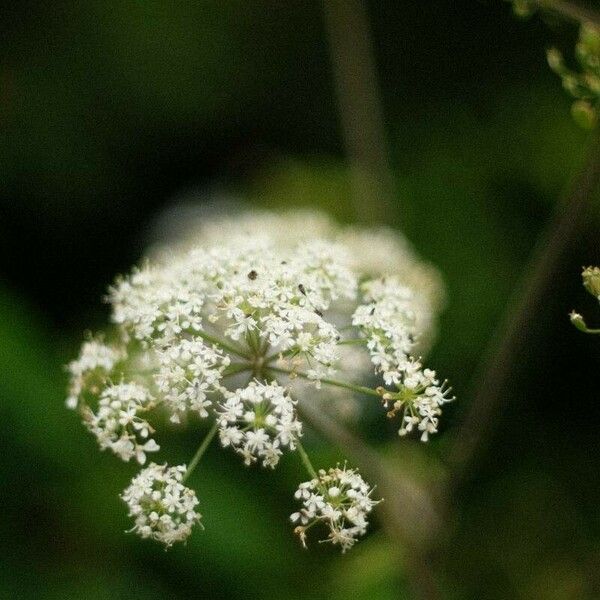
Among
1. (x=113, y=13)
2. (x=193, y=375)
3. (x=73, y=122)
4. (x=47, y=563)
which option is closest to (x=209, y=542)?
(x=47, y=563)

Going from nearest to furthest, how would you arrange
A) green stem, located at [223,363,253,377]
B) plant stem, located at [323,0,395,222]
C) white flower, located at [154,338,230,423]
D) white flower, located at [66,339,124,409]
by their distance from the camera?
white flower, located at [154,338,230,423] < green stem, located at [223,363,253,377] < white flower, located at [66,339,124,409] < plant stem, located at [323,0,395,222]

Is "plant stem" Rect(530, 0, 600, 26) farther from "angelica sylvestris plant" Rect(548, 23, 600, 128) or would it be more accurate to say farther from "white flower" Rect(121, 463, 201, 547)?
"white flower" Rect(121, 463, 201, 547)

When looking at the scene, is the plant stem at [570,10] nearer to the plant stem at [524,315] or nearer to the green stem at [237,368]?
the plant stem at [524,315]

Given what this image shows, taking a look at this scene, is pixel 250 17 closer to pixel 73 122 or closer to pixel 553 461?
pixel 73 122

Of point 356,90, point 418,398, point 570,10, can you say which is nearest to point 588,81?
point 570,10

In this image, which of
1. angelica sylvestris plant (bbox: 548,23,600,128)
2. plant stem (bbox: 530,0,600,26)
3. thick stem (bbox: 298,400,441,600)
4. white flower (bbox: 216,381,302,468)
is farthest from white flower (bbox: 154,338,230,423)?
plant stem (bbox: 530,0,600,26)

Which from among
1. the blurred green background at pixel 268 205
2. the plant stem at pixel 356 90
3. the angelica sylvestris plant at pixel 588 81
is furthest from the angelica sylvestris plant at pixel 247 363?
the plant stem at pixel 356 90

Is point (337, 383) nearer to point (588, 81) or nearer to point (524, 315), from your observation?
point (524, 315)
